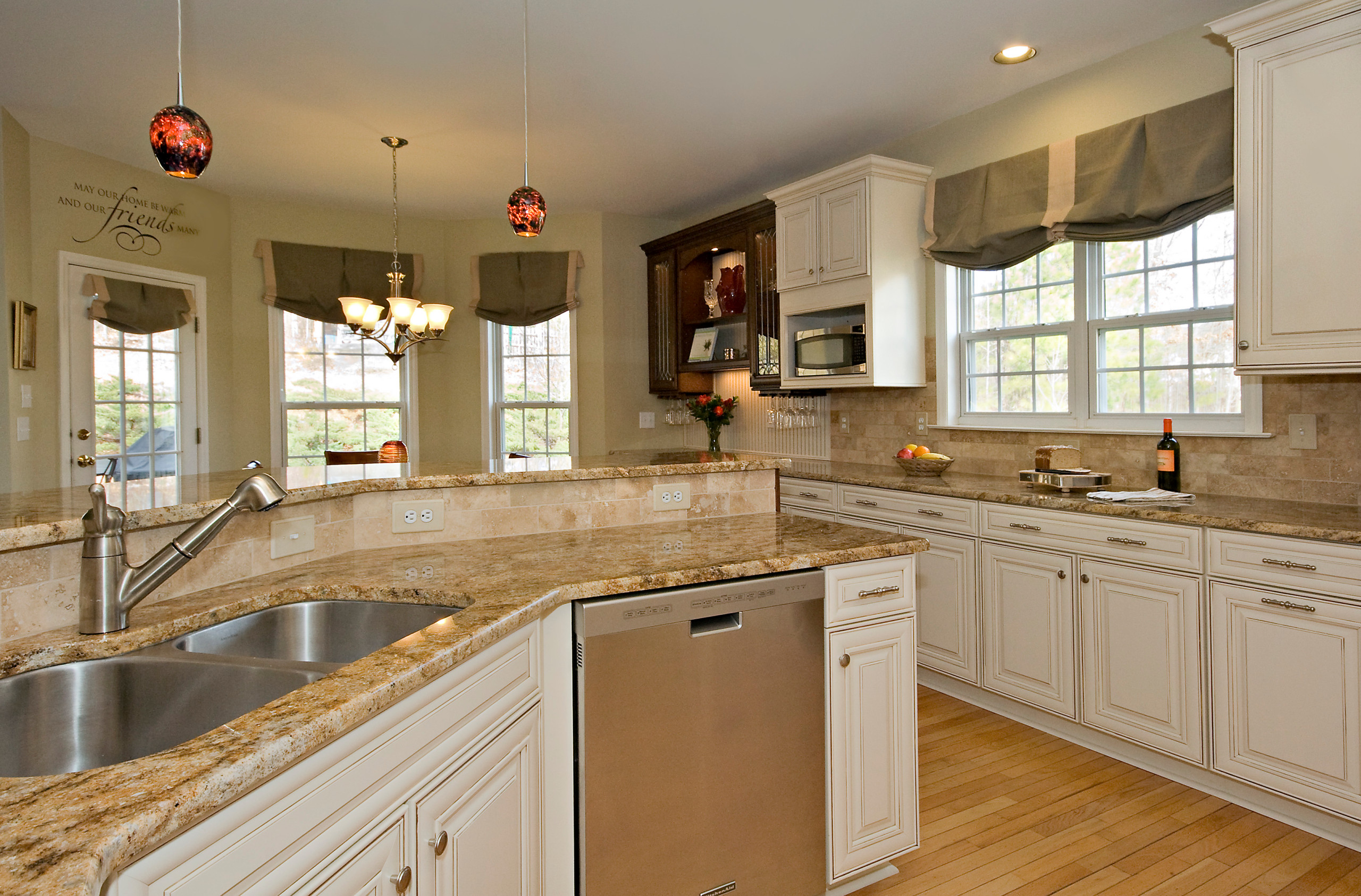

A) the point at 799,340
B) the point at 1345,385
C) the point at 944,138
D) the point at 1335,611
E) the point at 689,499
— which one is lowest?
the point at 1335,611

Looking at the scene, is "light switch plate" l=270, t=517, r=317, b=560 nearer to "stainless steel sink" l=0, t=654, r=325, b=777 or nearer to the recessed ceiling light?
"stainless steel sink" l=0, t=654, r=325, b=777

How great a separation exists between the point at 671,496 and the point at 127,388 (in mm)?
4094

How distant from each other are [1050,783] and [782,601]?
1.46m

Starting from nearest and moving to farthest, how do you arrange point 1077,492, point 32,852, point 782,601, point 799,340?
point 32,852 → point 782,601 → point 1077,492 → point 799,340

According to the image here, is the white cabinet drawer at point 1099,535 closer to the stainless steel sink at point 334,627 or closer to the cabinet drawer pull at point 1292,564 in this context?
the cabinet drawer pull at point 1292,564

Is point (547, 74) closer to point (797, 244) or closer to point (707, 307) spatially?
point (797, 244)

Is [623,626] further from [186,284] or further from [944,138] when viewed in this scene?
[186,284]

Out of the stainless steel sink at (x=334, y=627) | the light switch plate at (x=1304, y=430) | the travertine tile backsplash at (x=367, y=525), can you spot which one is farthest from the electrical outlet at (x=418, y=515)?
the light switch plate at (x=1304, y=430)

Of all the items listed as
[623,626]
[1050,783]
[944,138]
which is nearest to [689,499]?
[623,626]

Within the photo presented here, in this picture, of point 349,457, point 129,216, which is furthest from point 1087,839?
point 129,216

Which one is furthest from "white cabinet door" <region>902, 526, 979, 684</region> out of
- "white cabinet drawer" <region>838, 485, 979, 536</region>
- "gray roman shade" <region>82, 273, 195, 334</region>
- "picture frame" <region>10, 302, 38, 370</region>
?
"gray roman shade" <region>82, 273, 195, 334</region>

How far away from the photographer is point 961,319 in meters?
4.04

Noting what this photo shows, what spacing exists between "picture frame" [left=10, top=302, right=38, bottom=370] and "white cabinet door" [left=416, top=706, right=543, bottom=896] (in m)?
3.98

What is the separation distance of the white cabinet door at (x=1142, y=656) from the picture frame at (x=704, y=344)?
3.08 meters
